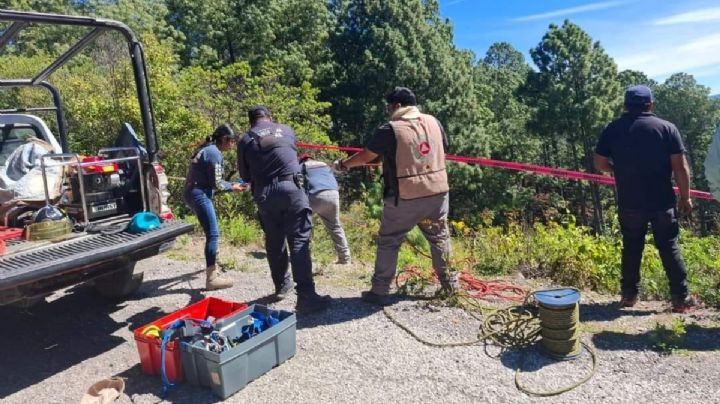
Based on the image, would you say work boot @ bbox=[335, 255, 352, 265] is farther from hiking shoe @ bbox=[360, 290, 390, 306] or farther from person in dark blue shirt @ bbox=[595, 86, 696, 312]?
person in dark blue shirt @ bbox=[595, 86, 696, 312]

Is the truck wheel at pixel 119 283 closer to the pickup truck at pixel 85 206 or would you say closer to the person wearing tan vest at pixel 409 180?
the pickup truck at pixel 85 206

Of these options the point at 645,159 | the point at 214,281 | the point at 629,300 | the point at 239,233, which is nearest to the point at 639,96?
the point at 645,159

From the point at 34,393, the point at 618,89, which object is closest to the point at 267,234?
the point at 34,393

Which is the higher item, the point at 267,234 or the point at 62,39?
the point at 62,39

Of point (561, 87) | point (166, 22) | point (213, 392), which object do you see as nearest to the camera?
point (213, 392)

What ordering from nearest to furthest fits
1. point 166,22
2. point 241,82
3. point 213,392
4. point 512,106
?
point 213,392
point 241,82
point 166,22
point 512,106

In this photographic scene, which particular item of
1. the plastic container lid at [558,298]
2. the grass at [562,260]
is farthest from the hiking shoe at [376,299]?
the plastic container lid at [558,298]

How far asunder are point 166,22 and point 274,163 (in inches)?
939

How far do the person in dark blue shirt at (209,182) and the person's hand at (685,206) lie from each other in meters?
4.11

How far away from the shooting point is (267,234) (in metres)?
4.95

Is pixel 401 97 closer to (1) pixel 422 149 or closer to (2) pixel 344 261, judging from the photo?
(1) pixel 422 149

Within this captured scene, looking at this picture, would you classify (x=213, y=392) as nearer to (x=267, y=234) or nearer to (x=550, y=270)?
(x=267, y=234)

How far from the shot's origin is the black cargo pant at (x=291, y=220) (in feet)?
15.5

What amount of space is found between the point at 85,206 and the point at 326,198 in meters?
2.61
